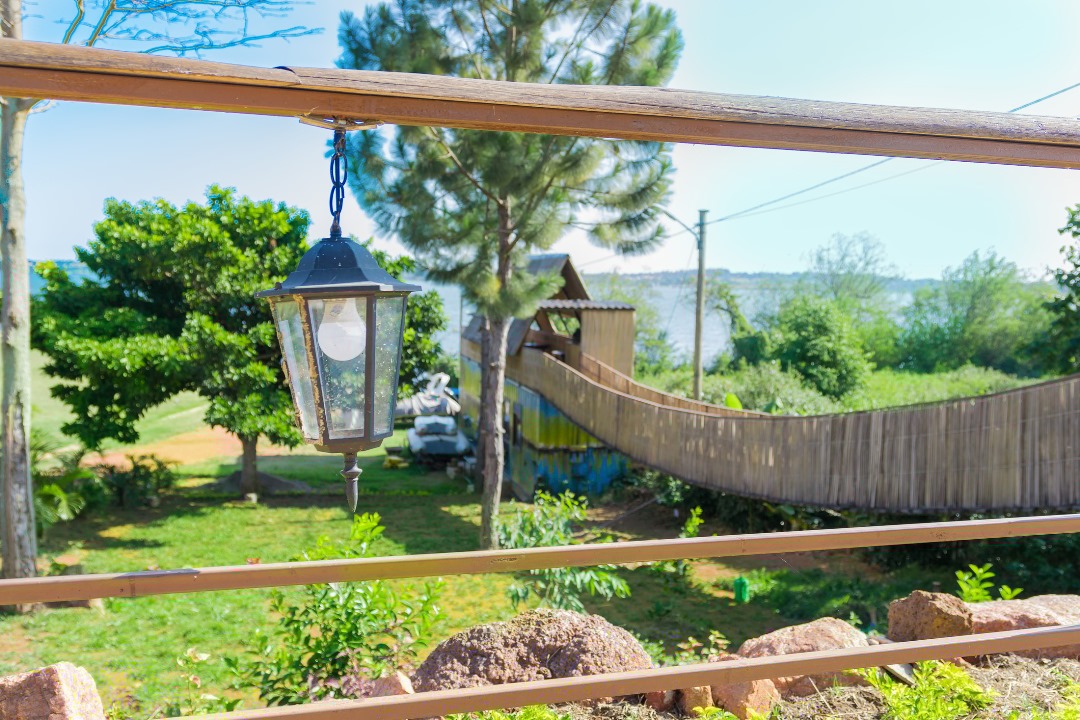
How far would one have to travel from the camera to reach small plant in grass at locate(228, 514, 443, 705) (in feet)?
11.6

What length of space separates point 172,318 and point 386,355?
1522 centimetres

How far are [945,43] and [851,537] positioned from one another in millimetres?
42196

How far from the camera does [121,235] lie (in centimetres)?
1505

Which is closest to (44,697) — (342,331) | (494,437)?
(342,331)

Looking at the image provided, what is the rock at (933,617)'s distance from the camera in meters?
3.41

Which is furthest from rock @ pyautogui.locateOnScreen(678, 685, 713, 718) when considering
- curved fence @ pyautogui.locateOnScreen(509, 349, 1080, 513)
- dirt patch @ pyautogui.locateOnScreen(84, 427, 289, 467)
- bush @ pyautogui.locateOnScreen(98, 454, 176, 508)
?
dirt patch @ pyautogui.locateOnScreen(84, 427, 289, 467)

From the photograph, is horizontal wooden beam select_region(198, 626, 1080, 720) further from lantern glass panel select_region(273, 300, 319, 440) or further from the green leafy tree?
the green leafy tree

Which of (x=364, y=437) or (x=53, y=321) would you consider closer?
(x=364, y=437)

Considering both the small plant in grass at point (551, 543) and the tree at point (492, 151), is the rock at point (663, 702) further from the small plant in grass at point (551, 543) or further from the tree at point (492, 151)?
the tree at point (492, 151)

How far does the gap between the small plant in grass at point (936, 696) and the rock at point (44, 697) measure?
2347 mm

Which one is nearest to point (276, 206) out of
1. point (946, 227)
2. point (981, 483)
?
point (981, 483)

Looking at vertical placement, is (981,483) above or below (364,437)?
below

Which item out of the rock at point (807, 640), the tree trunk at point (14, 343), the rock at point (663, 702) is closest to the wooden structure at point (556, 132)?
the rock at point (663, 702)

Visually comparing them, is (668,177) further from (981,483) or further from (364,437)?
(364,437)
